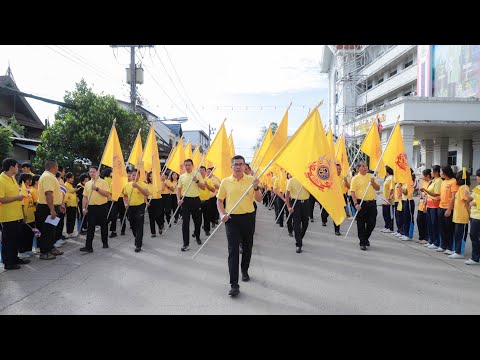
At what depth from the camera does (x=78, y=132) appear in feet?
44.4

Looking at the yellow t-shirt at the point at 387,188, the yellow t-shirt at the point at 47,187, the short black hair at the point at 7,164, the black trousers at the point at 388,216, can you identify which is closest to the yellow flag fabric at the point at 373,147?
the yellow t-shirt at the point at 387,188

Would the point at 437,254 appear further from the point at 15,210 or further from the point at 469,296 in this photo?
the point at 15,210

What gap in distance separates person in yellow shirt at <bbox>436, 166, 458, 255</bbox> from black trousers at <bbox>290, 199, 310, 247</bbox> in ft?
8.96

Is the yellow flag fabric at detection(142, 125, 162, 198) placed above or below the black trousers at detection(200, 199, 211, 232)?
above

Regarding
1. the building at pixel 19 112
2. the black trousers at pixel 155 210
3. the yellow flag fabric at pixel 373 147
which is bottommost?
the black trousers at pixel 155 210

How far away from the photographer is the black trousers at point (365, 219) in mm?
7438

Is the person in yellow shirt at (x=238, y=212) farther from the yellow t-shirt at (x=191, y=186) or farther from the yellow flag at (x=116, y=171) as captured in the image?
the yellow flag at (x=116, y=171)

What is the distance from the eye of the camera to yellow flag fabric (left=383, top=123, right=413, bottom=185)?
7.99 metres

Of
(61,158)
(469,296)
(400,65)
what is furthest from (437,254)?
(400,65)

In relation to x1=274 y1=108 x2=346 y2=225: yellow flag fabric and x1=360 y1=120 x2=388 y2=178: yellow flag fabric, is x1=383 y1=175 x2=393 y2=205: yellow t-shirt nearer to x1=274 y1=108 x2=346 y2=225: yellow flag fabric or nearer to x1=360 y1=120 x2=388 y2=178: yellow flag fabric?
x1=360 y1=120 x2=388 y2=178: yellow flag fabric

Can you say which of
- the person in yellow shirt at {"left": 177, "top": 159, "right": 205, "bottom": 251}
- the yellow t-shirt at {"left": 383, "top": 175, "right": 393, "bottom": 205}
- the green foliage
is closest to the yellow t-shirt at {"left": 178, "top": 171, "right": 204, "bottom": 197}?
the person in yellow shirt at {"left": 177, "top": 159, "right": 205, "bottom": 251}

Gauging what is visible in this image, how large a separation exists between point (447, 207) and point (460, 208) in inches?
15.9

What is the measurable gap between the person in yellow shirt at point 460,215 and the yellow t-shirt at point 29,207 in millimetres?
8310
